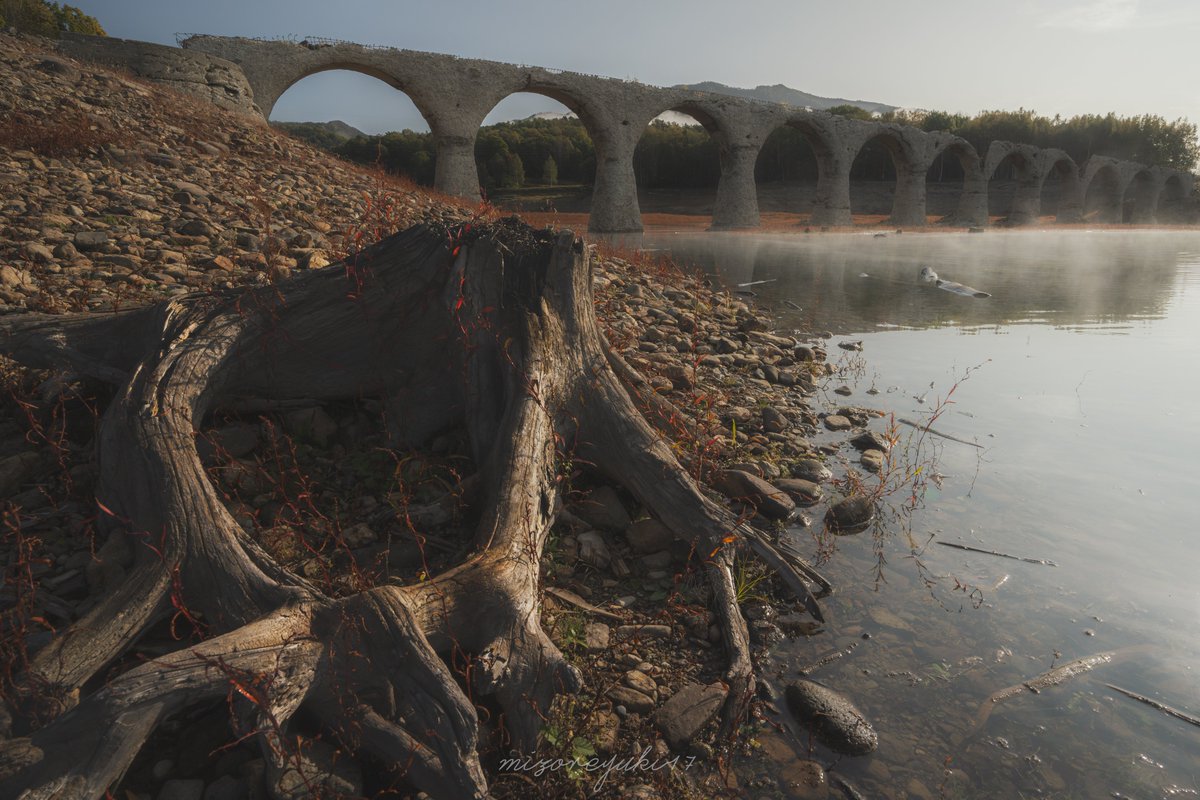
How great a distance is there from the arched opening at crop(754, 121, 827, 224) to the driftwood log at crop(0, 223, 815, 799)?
2225 inches

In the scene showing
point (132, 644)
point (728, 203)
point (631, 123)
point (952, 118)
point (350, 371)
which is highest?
point (952, 118)

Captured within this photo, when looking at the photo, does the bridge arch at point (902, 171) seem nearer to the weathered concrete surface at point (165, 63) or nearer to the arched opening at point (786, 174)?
the arched opening at point (786, 174)

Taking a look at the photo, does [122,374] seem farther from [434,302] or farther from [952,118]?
[952,118]

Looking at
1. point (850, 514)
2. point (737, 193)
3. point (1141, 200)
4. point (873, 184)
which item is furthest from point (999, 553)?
point (1141, 200)

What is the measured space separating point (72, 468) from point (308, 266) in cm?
270

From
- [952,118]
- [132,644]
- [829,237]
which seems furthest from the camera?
[952,118]

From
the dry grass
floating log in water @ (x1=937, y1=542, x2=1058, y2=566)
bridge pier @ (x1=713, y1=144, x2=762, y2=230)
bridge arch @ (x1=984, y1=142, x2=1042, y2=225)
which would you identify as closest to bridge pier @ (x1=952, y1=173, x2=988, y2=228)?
bridge arch @ (x1=984, y1=142, x2=1042, y2=225)

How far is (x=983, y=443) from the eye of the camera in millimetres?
5930

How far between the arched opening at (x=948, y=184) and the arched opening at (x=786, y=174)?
10.5m

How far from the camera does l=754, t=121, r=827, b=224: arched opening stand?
59.5 meters

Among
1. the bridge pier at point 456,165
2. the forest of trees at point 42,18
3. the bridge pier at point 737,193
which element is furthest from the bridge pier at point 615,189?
the forest of trees at point 42,18

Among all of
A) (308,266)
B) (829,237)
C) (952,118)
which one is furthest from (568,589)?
(952,118)

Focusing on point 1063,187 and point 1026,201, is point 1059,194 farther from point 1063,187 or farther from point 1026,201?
point 1026,201

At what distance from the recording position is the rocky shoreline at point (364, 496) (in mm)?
2471
